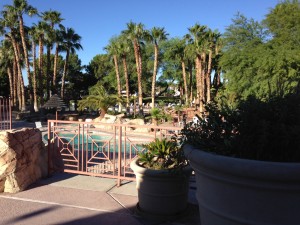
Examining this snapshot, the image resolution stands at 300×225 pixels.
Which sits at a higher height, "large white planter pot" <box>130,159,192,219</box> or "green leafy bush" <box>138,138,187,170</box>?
"green leafy bush" <box>138,138,187,170</box>

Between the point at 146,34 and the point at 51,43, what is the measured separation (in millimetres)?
11235

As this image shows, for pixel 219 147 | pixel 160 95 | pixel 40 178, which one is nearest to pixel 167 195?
pixel 219 147

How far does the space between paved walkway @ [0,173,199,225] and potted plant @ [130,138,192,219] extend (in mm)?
123

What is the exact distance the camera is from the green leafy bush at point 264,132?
1949 millimetres

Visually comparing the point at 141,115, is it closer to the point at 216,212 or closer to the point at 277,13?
the point at 277,13

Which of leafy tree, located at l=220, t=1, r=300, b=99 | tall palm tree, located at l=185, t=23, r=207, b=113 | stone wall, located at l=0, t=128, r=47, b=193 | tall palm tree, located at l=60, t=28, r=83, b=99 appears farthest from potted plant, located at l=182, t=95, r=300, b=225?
tall palm tree, located at l=60, t=28, r=83, b=99

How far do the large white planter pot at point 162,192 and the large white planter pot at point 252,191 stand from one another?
1.73 metres

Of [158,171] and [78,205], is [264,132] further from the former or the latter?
[78,205]

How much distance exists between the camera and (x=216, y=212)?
2.04m

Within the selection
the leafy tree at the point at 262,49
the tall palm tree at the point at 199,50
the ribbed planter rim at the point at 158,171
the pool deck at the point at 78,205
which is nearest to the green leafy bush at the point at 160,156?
the ribbed planter rim at the point at 158,171

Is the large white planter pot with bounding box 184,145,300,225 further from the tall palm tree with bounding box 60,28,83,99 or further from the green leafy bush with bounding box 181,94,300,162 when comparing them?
the tall palm tree with bounding box 60,28,83,99

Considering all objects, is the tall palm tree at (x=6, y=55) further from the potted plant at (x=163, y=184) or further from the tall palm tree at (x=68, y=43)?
the potted plant at (x=163, y=184)

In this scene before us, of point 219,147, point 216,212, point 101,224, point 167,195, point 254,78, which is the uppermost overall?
point 254,78

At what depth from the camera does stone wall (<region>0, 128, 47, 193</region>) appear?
16.0ft
